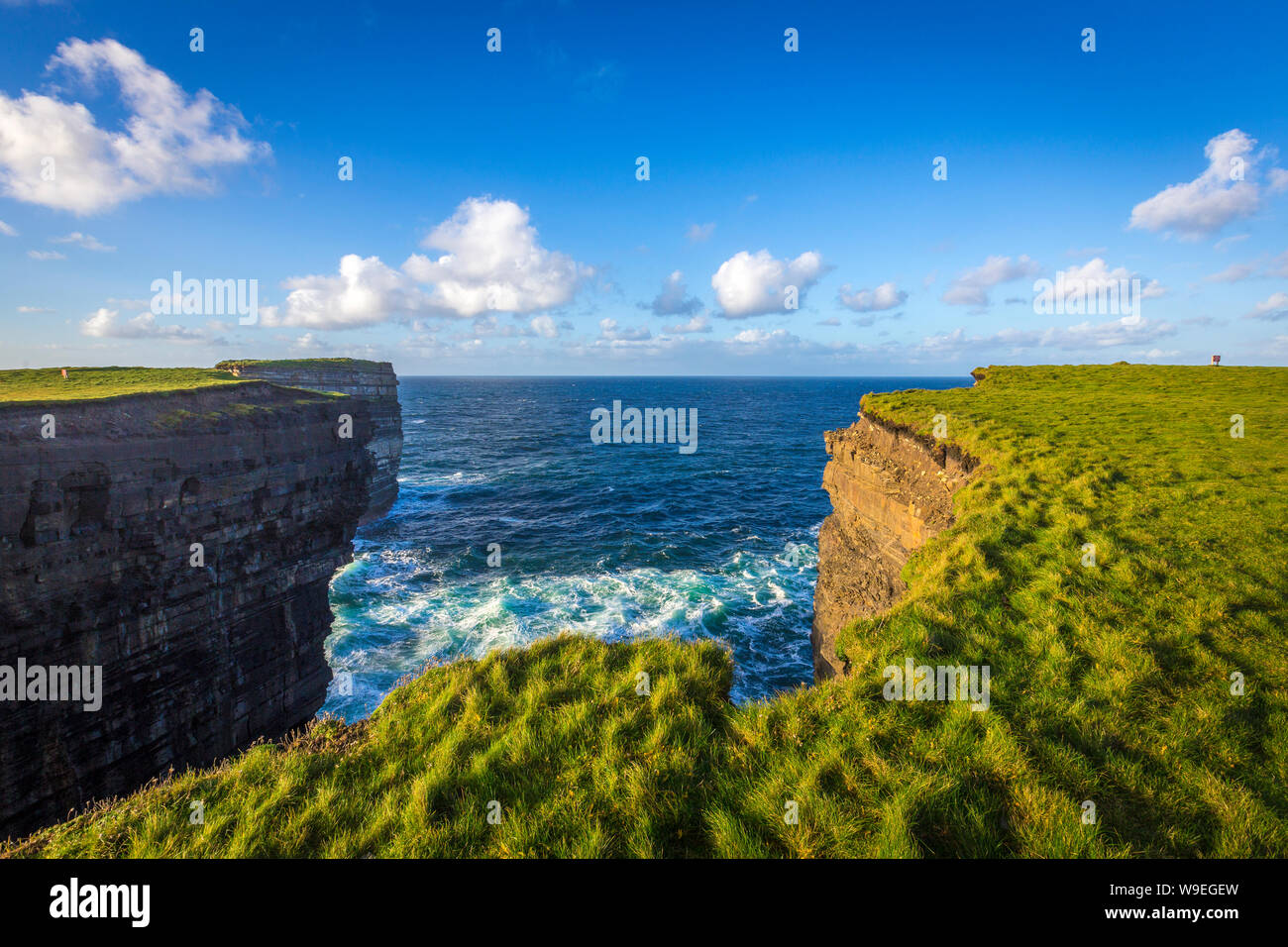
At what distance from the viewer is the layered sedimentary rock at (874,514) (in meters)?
16.8

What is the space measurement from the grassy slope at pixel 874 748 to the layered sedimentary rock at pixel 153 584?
41.5ft

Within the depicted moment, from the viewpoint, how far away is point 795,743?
575 centimetres

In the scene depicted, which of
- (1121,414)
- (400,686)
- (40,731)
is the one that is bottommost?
(40,731)

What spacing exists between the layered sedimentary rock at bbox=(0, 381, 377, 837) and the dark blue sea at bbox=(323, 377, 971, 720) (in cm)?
384

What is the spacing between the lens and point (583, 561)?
32.0m

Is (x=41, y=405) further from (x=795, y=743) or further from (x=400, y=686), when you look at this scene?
(x=795, y=743)

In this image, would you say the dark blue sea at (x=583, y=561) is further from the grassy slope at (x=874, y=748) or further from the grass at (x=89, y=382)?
the grass at (x=89, y=382)

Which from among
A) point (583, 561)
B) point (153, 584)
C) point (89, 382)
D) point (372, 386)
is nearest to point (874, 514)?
point (583, 561)

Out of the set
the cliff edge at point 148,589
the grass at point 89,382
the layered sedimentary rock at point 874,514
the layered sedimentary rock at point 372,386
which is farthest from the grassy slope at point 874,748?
the layered sedimentary rock at point 372,386

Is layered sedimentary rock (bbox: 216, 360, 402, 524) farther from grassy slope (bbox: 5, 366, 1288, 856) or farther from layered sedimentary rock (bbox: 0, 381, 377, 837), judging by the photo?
grassy slope (bbox: 5, 366, 1288, 856)

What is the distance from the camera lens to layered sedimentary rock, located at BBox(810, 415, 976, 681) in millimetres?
16750

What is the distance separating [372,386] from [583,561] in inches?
1094
